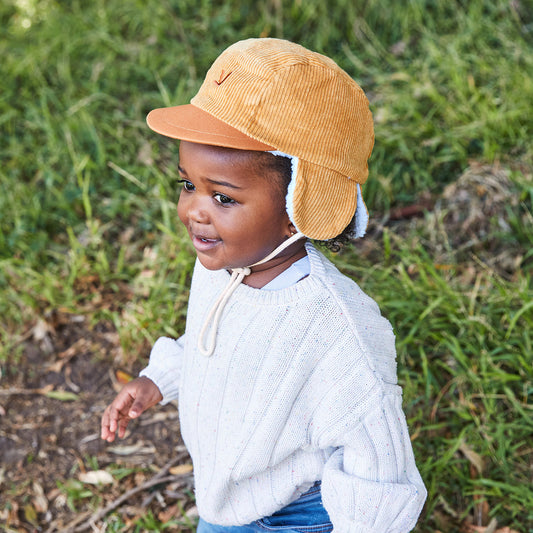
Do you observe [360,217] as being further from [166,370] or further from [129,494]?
[129,494]

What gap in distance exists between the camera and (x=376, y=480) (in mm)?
1419


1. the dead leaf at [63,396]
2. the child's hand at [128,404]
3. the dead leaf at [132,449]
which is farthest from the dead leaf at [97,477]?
the child's hand at [128,404]

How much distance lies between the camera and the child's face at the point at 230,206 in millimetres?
1326

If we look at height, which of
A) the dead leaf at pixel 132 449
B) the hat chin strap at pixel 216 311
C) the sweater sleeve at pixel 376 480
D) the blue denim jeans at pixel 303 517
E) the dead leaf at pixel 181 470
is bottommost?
the dead leaf at pixel 132 449

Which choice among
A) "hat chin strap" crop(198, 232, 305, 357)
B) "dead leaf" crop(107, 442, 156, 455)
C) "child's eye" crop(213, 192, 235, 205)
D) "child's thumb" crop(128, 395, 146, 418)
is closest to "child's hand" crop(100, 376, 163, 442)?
"child's thumb" crop(128, 395, 146, 418)

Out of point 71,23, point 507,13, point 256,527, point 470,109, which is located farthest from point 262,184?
point 71,23

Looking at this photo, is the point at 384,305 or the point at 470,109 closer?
the point at 384,305

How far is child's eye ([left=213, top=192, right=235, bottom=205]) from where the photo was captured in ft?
4.46

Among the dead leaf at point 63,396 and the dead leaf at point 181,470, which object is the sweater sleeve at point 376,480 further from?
the dead leaf at point 63,396

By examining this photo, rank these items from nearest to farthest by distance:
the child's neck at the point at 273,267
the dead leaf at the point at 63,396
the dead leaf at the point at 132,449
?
the child's neck at the point at 273,267 → the dead leaf at the point at 132,449 → the dead leaf at the point at 63,396

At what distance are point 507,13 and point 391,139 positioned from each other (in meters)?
1.35

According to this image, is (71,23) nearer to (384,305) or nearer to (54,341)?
(54,341)

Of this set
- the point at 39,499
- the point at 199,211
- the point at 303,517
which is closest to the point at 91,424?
the point at 39,499

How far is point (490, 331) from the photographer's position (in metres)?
2.57
